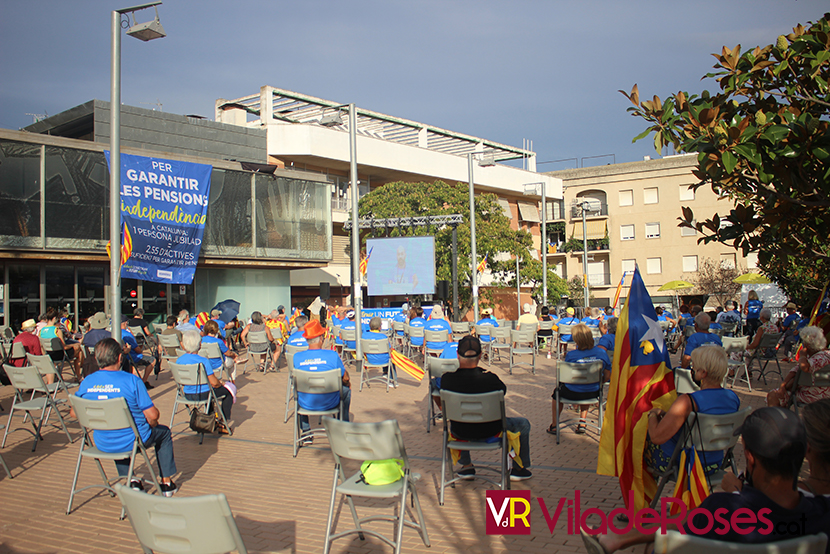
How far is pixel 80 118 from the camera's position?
2434 cm

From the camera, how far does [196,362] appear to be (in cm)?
697

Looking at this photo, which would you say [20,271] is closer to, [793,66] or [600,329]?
[600,329]

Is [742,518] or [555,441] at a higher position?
[742,518]

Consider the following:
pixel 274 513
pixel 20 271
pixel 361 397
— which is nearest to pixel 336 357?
pixel 274 513

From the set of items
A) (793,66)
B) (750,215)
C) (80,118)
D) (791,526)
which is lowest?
(791,526)

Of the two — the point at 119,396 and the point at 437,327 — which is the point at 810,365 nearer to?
the point at 119,396

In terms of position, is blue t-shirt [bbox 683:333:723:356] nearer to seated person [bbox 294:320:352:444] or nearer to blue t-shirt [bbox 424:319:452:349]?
seated person [bbox 294:320:352:444]

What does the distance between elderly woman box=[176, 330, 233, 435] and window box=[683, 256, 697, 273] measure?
1616 inches

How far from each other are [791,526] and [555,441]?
16.4ft

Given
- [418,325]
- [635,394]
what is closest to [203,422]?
[635,394]

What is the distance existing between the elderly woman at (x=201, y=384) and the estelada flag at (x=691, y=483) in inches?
200

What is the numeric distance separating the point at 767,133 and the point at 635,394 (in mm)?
2099

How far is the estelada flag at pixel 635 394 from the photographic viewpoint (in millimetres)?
4258

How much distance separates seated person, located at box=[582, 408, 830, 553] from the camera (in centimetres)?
217
